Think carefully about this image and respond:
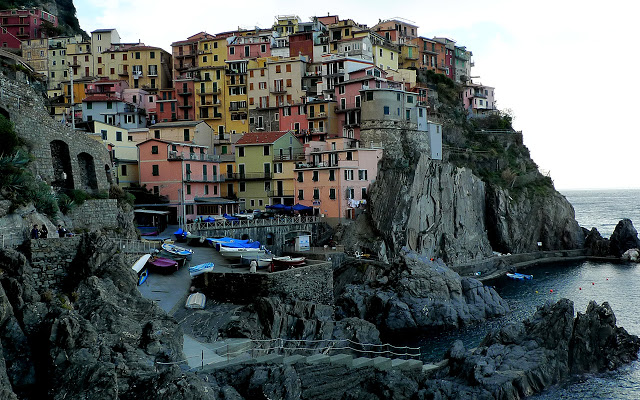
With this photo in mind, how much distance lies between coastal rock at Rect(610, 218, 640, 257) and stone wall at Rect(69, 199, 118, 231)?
6352 cm

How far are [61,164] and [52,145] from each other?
1200 millimetres

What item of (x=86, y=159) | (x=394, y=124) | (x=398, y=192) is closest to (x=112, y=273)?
(x=86, y=159)

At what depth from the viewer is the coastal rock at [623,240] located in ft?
260

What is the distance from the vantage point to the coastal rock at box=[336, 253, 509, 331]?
148 ft

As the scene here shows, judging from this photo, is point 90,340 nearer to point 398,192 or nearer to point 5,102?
point 5,102

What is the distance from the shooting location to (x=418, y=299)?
46594mm

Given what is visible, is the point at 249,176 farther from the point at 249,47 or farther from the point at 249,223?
the point at 249,47

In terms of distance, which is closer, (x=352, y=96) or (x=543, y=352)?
(x=543, y=352)

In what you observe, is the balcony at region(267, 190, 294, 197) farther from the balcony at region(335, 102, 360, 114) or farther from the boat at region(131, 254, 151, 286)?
the boat at region(131, 254, 151, 286)

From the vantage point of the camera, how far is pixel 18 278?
22.9m

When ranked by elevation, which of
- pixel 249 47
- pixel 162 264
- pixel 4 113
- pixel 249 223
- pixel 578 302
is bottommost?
pixel 578 302

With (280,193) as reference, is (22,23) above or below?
above

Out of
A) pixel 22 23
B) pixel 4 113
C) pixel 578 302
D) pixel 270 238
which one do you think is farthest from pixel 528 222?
pixel 22 23

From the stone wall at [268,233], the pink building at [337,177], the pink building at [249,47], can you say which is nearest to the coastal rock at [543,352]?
the stone wall at [268,233]
